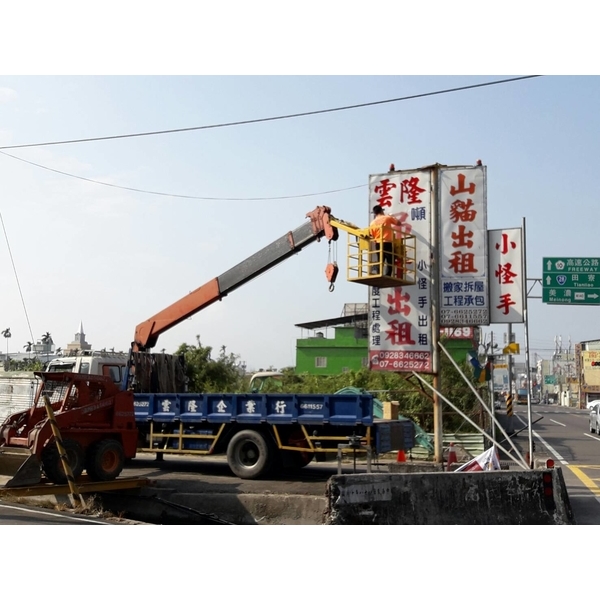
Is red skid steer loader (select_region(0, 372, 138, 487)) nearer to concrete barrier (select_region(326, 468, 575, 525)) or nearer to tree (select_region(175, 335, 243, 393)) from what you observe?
concrete barrier (select_region(326, 468, 575, 525))

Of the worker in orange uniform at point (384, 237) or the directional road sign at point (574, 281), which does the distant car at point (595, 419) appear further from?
the worker in orange uniform at point (384, 237)

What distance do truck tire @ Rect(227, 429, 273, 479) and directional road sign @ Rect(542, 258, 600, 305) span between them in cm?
1416

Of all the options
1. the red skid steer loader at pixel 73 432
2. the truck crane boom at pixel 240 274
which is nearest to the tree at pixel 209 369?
the truck crane boom at pixel 240 274

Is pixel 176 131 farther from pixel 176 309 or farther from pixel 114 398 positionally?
pixel 114 398

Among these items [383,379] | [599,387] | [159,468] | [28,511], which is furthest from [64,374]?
[599,387]

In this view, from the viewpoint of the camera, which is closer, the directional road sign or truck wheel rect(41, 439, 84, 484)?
truck wheel rect(41, 439, 84, 484)

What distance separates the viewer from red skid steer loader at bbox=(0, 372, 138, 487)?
470 inches

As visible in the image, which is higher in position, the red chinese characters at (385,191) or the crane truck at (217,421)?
the red chinese characters at (385,191)

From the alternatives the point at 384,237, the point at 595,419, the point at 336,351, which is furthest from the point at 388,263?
the point at 336,351

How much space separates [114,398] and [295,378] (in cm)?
1461

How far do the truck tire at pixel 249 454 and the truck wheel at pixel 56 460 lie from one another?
343 centimetres

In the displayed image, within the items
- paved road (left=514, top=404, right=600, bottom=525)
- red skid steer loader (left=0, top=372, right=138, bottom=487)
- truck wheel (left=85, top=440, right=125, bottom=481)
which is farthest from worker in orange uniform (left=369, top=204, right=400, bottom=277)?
truck wheel (left=85, top=440, right=125, bottom=481)

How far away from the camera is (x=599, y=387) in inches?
3211

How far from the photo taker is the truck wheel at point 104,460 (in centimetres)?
1272
